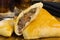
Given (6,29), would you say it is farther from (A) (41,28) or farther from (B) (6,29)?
(A) (41,28)

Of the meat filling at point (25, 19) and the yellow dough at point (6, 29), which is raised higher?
the meat filling at point (25, 19)

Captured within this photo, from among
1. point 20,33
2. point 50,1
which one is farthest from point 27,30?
point 50,1

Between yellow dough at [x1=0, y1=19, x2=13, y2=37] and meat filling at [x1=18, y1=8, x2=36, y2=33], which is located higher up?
meat filling at [x1=18, y1=8, x2=36, y2=33]

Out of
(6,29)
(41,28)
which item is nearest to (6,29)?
(6,29)

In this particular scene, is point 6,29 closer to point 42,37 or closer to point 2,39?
point 2,39

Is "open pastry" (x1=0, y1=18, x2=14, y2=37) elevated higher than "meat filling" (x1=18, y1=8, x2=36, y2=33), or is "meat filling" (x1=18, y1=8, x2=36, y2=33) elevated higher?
"meat filling" (x1=18, y1=8, x2=36, y2=33)
